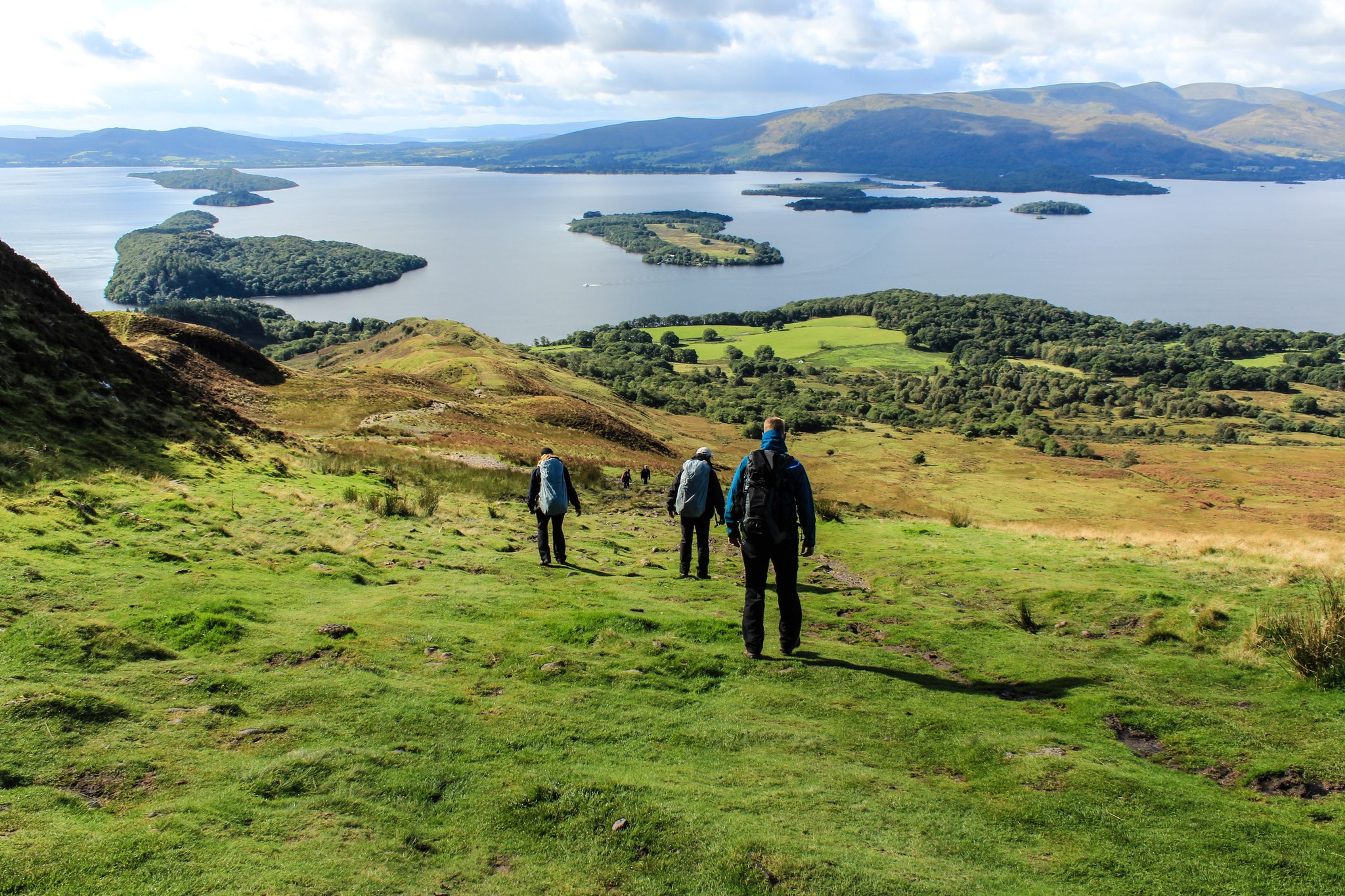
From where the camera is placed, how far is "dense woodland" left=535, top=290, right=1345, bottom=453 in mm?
92125

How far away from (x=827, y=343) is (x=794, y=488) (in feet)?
433

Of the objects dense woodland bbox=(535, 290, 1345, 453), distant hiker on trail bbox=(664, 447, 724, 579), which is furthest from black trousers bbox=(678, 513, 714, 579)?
dense woodland bbox=(535, 290, 1345, 453)

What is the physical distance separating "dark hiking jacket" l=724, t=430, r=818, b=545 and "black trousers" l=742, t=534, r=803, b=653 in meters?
0.29

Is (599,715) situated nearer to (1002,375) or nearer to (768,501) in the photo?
(768,501)

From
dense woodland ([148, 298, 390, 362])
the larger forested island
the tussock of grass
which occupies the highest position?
the larger forested island

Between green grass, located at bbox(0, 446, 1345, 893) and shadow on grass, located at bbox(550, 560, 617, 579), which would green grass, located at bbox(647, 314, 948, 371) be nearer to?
shadow on grass, located at bbox(550, 560, 617, 579)

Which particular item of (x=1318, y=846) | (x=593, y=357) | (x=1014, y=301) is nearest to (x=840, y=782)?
(x=1318, y=846)

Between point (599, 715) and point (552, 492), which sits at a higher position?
point (552, 492)

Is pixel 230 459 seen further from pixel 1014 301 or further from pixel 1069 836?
pixel 1014 301

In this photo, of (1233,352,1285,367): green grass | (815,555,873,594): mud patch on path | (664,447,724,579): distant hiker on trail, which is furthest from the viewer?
(1233,352,1285,367): green grass

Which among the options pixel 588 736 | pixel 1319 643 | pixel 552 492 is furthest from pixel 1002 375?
pixel 588 736

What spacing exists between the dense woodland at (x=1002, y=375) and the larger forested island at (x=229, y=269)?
279ft

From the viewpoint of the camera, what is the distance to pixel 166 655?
7539 mm

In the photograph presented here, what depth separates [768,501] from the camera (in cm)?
907
